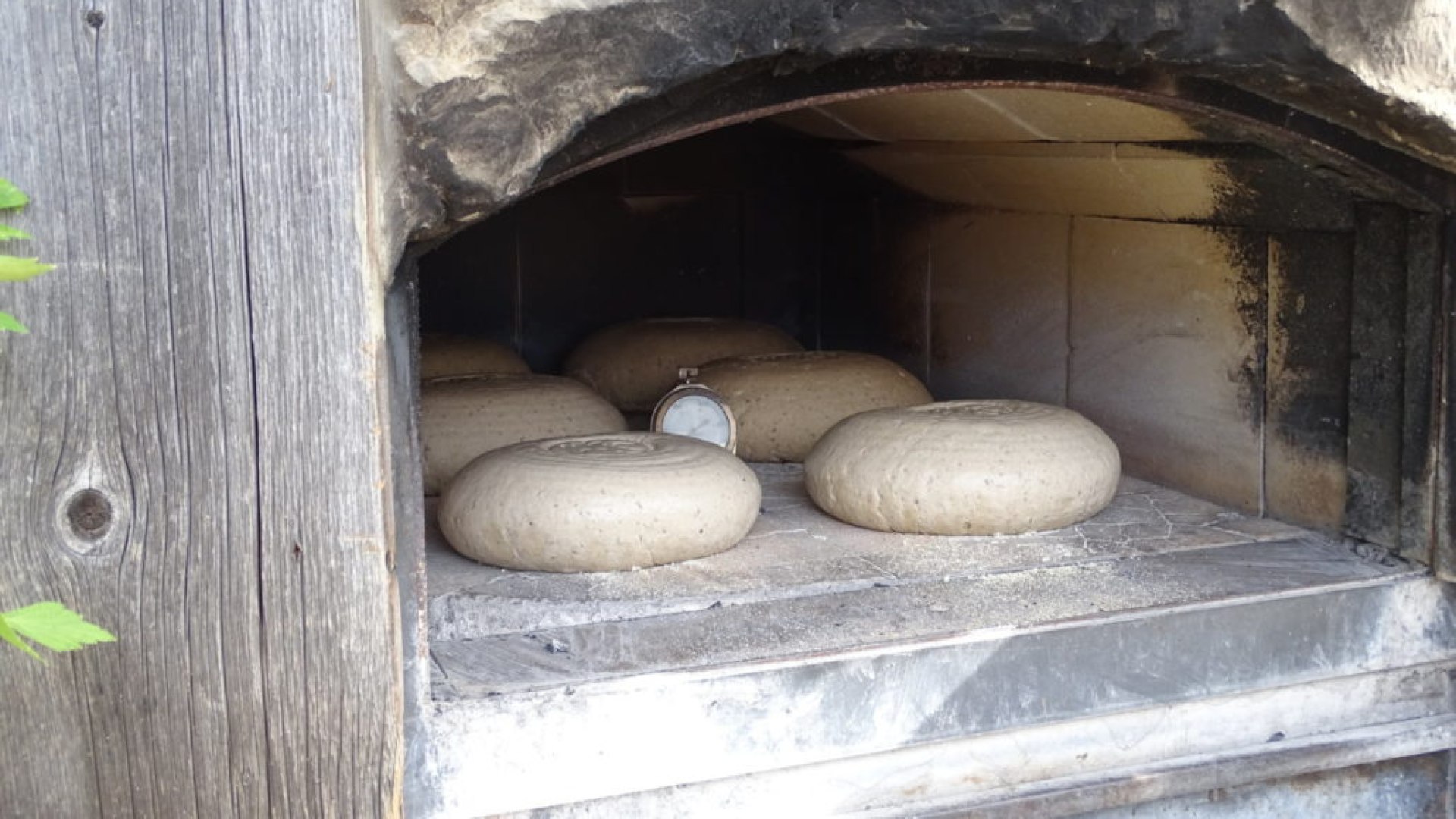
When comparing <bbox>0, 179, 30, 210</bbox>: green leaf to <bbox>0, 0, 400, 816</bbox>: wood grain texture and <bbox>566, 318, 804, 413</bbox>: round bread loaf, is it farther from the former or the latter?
<bbox>566, 318, 804, 413</bbox>: round bread loaf

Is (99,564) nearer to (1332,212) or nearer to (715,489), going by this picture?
(715,489)

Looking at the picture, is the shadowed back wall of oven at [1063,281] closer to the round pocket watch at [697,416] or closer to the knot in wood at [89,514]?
the round pocket watch at [697,416]

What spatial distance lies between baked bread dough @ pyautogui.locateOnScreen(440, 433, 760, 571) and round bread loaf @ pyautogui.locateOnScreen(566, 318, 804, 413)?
1.11 m

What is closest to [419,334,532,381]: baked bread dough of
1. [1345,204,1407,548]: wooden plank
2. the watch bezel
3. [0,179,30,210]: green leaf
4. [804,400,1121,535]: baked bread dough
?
the watch bezel

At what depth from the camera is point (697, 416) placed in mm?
3322

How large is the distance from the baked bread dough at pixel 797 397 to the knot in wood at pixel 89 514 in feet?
6.65

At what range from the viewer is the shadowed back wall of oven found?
2.60 m

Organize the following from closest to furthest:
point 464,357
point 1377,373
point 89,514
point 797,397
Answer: point 89,514 < point 1377,373 < point 797,397 < point 464,357

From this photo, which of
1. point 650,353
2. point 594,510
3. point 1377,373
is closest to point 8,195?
point 594,510

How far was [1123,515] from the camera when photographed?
292 cm

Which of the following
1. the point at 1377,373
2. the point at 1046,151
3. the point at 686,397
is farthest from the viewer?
the point at 686,397

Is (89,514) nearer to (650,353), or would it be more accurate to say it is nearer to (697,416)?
(697,416)

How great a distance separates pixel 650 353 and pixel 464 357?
0.46 meters

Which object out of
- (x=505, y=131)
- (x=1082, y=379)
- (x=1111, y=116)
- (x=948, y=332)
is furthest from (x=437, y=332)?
(x=505, y=131)
